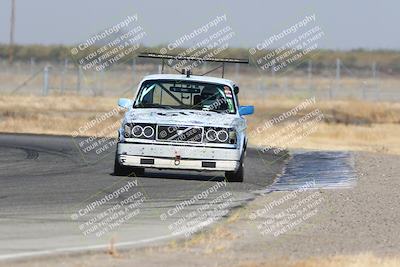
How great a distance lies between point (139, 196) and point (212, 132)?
8.11 feet

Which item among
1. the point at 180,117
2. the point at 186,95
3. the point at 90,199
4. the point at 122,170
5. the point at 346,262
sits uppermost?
the point at 186,95

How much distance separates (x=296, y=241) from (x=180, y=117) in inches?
256

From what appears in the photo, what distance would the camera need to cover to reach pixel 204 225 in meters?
14.3

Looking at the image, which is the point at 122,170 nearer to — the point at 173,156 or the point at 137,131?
the point at 137,131

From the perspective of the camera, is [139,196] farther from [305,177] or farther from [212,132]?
[305,177]

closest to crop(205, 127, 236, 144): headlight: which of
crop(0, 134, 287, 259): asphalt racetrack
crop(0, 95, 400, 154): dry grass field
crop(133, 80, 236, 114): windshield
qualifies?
crop(0, 134, 287, 259): asphalt racetrack

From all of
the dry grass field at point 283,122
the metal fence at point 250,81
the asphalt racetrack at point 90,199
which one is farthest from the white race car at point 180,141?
the metal fence at point 250,81

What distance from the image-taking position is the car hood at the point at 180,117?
1934cm

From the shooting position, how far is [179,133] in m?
19.3

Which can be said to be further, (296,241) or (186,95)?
(186,95)

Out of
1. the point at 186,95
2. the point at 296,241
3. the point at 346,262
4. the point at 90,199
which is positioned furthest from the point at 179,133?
the point at 346,262

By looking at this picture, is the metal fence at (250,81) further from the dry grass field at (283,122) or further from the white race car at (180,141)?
the white race car at (180,141)

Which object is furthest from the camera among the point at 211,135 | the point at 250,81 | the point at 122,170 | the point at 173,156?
the point at 250,81

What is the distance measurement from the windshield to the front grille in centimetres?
122
